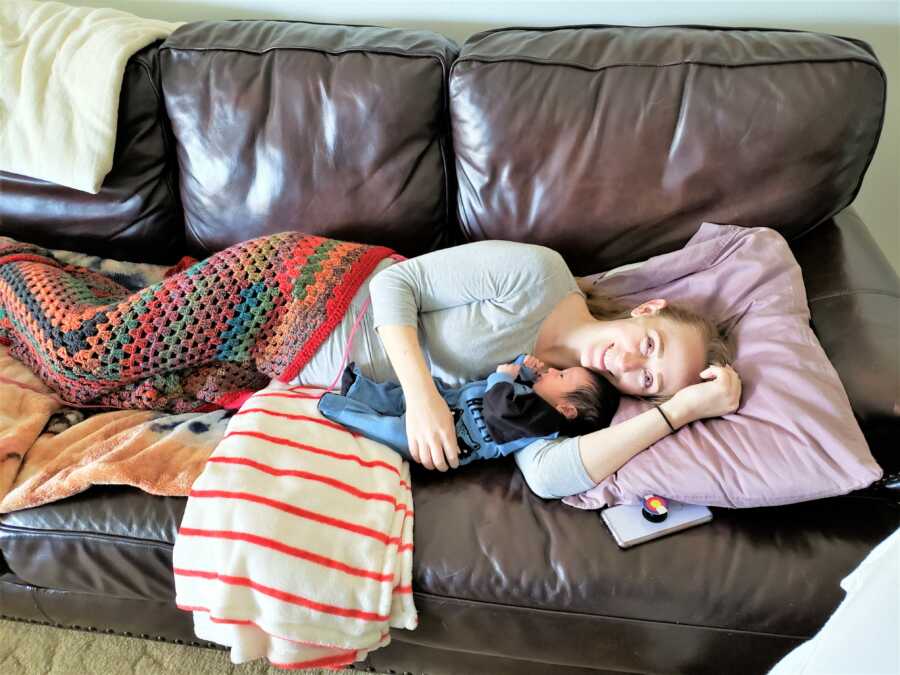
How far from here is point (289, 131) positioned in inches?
55.1

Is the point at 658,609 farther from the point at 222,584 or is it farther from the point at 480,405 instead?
the point at 222,584

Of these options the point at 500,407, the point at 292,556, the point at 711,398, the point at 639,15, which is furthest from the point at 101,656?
the point at 639,15

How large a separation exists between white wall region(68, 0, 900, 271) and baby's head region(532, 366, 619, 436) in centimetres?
90

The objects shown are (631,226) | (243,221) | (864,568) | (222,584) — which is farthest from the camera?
(243,221)

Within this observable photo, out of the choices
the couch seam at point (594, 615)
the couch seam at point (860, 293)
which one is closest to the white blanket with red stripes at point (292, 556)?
the couch seam at point (594, 615)

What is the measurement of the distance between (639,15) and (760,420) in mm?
1027

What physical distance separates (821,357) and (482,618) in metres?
0.71

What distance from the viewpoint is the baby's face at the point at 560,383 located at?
1232 millimetres

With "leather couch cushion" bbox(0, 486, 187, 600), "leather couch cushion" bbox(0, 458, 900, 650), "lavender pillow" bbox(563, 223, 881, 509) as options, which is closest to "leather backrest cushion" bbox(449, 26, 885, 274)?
"lavender pillow" bbox(563, 223, 881, 509)

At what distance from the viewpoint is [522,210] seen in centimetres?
141

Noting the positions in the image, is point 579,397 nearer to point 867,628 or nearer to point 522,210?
point 522,210

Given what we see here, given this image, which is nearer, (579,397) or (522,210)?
(579,397)

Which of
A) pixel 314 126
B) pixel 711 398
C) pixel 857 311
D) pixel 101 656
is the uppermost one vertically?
pixel 314 126

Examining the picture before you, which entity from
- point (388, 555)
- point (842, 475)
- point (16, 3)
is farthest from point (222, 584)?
point (16, 3)
